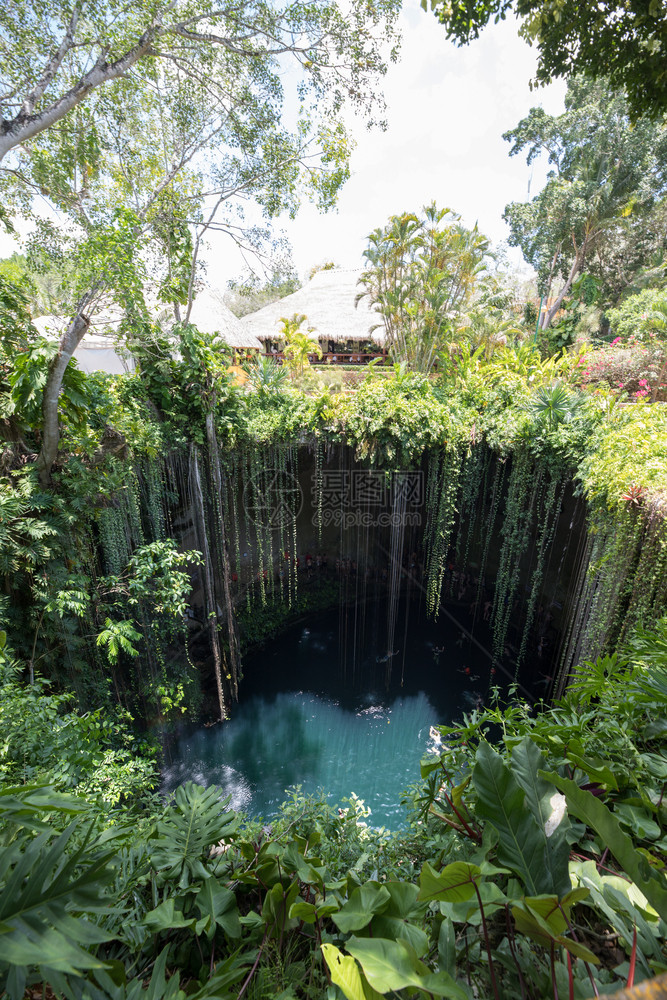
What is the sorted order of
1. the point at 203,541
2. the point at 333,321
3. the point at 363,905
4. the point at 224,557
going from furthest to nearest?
the point at 333,321 → the point at 224,557 → the point at 203,541 → the point at 363,905

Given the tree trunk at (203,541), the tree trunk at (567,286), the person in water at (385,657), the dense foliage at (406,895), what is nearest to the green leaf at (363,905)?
the dense foliage at (406,895)

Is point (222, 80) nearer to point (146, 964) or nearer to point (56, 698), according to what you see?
point (56, 698)

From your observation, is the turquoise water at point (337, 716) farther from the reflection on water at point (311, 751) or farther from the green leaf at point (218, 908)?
the green leaf at point (218, 908)

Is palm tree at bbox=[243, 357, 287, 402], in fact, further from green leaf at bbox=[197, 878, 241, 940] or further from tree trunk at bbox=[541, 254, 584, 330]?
tree trunk at bbox=[541, 254, 584, 330]

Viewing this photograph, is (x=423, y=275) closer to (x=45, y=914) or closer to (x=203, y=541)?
(x=203, y=541)

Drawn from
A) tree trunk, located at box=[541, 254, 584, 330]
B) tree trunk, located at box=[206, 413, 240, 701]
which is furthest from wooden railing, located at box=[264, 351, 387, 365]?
tree trunk, located at box=[206, 413, 240, 701]

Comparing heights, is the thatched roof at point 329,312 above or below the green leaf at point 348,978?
above

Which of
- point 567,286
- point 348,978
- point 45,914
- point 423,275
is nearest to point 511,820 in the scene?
point 348,978
